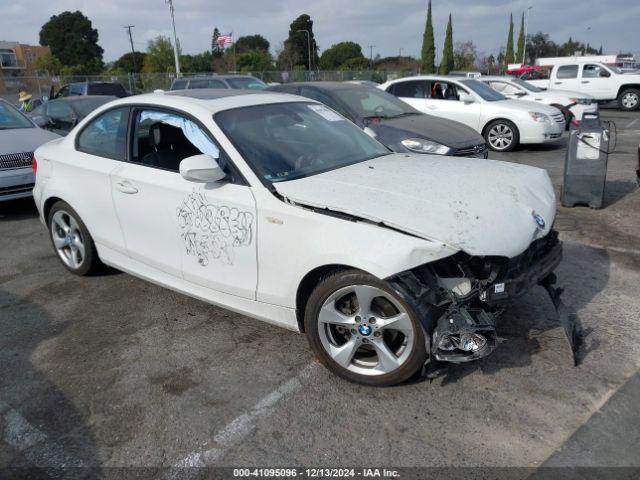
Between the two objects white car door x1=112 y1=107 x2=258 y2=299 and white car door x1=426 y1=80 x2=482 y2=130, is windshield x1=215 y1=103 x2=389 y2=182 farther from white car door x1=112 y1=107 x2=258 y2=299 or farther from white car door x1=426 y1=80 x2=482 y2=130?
white car door x1=426 y1=80 x2=482 y2=130

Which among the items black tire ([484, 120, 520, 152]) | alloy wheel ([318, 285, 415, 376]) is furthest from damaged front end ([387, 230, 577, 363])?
black tire ([484, 120, 520, 152])

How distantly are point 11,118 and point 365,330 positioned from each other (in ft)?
24.8

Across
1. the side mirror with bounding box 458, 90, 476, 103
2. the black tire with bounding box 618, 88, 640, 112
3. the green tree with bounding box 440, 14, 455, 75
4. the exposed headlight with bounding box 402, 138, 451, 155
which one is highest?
the green tree with bounding box 440, 14, 455, 75

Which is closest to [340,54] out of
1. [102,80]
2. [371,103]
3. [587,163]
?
[102,80]

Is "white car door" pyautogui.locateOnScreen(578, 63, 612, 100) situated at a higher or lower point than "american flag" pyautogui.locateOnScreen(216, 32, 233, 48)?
lower

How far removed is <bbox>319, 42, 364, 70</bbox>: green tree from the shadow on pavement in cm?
10651

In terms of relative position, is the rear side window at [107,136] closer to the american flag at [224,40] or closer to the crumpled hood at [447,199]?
the crumpled hood at [447,199]

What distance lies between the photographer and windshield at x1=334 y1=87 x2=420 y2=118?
7953 millimetres

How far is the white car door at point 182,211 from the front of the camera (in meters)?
3.35

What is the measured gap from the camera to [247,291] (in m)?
3.39

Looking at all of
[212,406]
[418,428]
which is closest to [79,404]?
[212,406]

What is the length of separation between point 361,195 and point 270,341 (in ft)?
4.24

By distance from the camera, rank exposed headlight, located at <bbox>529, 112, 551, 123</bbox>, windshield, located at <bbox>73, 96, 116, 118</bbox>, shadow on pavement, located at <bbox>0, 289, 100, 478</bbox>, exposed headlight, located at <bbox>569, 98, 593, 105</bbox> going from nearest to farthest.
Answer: shadow on pavement, located at <bbox>0, 289, 100, 478</bbox> → windshield, located at <bbox>73, 96, 116, 118</bbox> → exposed headlight, located at <bbox>529, 112, 551, 123</bbox> → exposed headlight, located at <bbox>569, 98, 593, 105</bbox>

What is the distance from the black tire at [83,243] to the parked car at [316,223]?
95 millimetres
